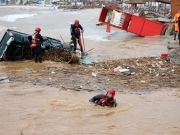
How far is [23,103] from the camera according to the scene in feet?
24.0

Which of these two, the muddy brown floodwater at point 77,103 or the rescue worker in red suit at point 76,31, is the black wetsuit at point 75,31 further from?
the muddy brown floodwater at point 77,103

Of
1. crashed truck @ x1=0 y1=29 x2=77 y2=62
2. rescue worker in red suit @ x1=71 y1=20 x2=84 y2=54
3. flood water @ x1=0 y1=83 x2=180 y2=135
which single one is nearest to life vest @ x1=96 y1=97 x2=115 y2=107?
flood water @ x1=0 y1=83 x2=180 y2=135

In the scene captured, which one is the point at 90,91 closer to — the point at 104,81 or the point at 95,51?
the point at 104,81

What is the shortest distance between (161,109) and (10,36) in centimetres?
640

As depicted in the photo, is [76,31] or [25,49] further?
[76,31]

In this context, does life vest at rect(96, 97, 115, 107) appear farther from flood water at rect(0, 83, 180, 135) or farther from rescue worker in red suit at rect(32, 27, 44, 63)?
rescue worker in red suit at rect(32, 27, 44, 63)

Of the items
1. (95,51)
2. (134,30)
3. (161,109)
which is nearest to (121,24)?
(134,30)

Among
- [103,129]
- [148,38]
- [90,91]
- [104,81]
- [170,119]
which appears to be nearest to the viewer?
[103,129]

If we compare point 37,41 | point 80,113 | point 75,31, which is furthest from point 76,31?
point 80,113

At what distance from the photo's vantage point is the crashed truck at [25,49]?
458 inches

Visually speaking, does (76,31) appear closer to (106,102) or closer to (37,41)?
(37,41)

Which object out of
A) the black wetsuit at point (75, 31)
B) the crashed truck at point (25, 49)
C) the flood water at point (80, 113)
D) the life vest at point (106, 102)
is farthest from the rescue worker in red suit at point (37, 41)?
the life vest at point (106, 102)

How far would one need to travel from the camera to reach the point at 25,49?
1200 cm

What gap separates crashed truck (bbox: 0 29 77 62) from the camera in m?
11.6
